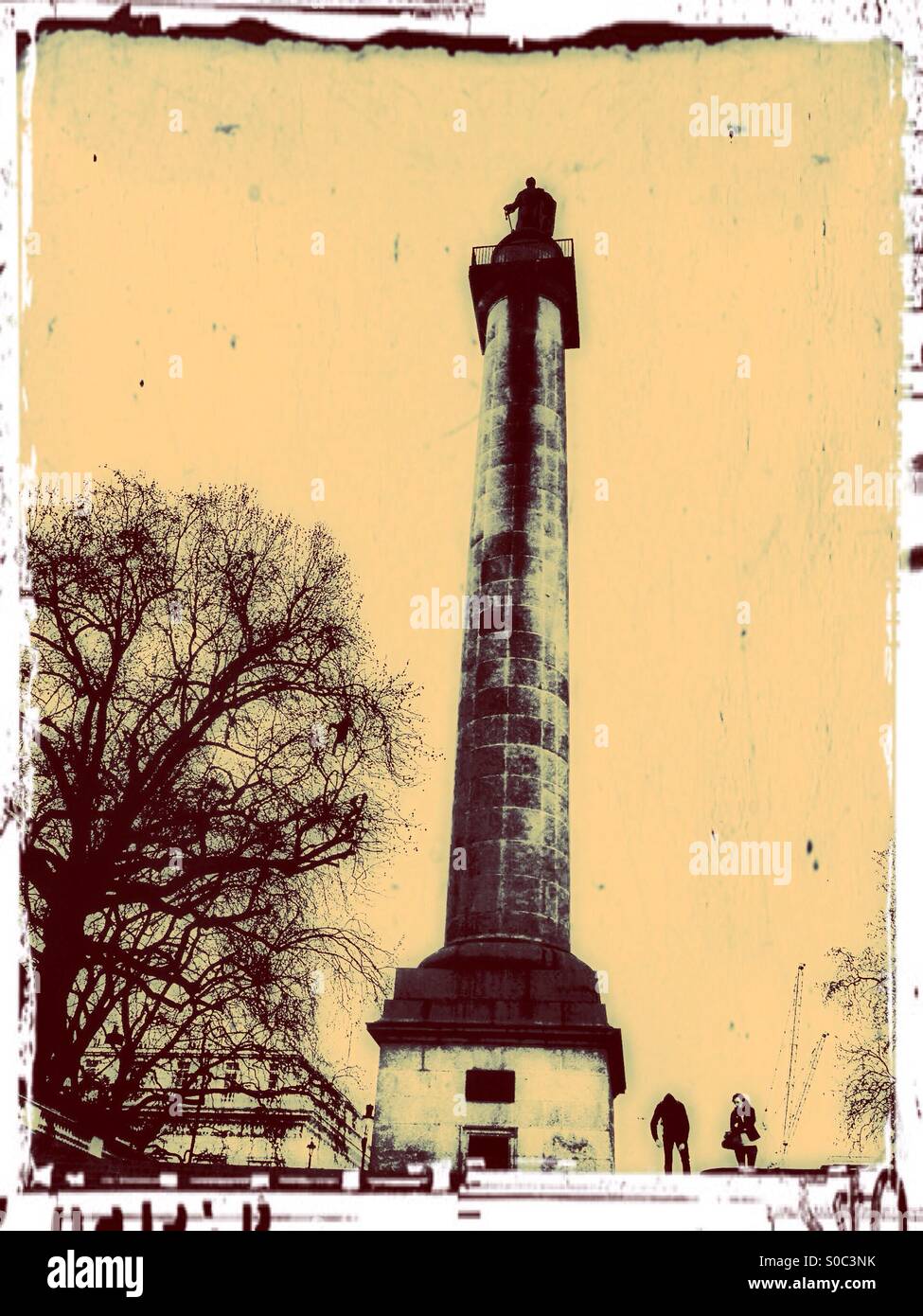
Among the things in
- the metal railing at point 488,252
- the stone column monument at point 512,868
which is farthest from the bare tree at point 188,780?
the metal railing at point 488,252

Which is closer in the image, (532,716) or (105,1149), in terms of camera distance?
(105,1149)

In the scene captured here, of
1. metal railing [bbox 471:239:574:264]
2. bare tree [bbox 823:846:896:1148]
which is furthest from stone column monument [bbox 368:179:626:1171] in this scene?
bare tree [bbox 823:846:896:1148]

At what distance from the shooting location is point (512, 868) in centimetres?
1964

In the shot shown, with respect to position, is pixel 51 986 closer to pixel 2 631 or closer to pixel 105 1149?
pixel 105 1149

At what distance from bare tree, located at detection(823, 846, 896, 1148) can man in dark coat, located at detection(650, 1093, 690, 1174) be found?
25.9ft

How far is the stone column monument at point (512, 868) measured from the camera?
1791 centimetres

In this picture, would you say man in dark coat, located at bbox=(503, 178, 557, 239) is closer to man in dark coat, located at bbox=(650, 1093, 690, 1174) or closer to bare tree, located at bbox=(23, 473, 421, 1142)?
bare tree, located at bbox=(23, 473, 421, 1142)

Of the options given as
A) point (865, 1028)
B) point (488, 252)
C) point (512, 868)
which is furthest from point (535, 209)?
point (865, 1028)

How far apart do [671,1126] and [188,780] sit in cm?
768

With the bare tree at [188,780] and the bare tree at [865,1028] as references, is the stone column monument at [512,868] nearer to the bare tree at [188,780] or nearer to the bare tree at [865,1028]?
the bare tree at [188,780]

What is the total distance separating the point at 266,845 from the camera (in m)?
17.0

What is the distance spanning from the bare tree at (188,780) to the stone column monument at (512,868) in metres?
1.57
